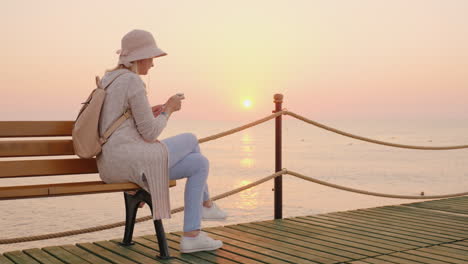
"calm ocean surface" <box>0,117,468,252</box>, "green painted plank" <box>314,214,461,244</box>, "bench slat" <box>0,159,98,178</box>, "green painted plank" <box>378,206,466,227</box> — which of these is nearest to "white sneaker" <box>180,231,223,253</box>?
"bench slat" <box>0,159,98,178</box>

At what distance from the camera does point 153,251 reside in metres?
4.68

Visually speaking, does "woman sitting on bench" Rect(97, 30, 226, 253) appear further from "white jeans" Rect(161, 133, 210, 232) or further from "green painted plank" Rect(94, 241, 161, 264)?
"green painted plank" Rect(94, 241, 161, 264)

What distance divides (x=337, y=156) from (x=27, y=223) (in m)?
36.5

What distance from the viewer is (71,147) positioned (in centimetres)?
452

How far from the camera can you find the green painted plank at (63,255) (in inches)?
172

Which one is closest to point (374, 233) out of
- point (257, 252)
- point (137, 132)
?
point (257, 252)

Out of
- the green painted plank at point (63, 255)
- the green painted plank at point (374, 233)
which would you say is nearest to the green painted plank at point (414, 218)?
the green painted plank at point (374, 233)

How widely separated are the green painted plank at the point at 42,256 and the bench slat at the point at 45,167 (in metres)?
0.60

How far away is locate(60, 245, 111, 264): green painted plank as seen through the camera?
435 cm

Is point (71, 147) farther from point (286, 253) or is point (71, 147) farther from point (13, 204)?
point (13, 204)

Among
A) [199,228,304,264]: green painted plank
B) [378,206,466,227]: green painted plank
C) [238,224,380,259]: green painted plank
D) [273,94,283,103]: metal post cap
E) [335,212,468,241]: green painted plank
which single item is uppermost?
[273,94,283,103]: metal post cap

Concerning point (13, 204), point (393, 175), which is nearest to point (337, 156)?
point (393, 175)

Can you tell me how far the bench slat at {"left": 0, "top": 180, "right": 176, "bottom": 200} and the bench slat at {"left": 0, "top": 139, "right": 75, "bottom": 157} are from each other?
1.49ft

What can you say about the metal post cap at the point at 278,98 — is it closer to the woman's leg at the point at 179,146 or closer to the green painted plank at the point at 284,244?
the green painted plank at the point at 284,244
